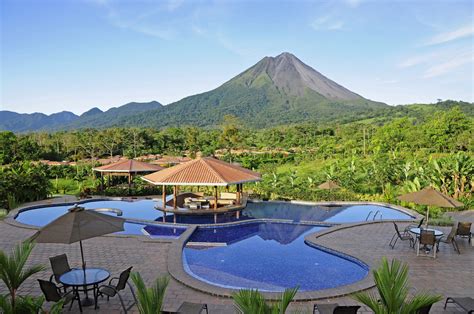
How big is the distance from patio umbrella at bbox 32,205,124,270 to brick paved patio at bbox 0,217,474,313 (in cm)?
121

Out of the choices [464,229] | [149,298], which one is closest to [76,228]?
[149,298]

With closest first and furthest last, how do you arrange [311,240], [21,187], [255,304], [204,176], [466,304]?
[255,304] → [466,304] → [311,240] → [204,176] → [21,187]

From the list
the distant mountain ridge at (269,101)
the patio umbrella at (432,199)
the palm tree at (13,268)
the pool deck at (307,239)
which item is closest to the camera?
the palm tree at (13,268)

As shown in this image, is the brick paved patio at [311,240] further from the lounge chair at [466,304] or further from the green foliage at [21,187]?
the green foliage at [21,187]

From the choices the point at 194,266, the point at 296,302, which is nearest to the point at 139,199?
the point at 194,266

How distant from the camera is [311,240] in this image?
36.0ft

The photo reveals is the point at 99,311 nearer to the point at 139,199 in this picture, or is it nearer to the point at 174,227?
the point at 174,227

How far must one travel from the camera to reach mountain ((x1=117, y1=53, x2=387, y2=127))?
117000mm

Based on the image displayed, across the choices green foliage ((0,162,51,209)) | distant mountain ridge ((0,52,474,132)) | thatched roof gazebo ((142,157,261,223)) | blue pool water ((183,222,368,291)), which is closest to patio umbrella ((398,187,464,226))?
blue pool water ((183,222,368,291))

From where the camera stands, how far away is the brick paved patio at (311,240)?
655cm

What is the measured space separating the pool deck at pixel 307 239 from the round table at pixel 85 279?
30 cm

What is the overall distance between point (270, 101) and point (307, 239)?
397 ft

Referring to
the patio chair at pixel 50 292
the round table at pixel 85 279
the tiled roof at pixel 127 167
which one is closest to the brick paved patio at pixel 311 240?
the round table at pixel 85 279

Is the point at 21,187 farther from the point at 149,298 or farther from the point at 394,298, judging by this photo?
the point at 394,298
